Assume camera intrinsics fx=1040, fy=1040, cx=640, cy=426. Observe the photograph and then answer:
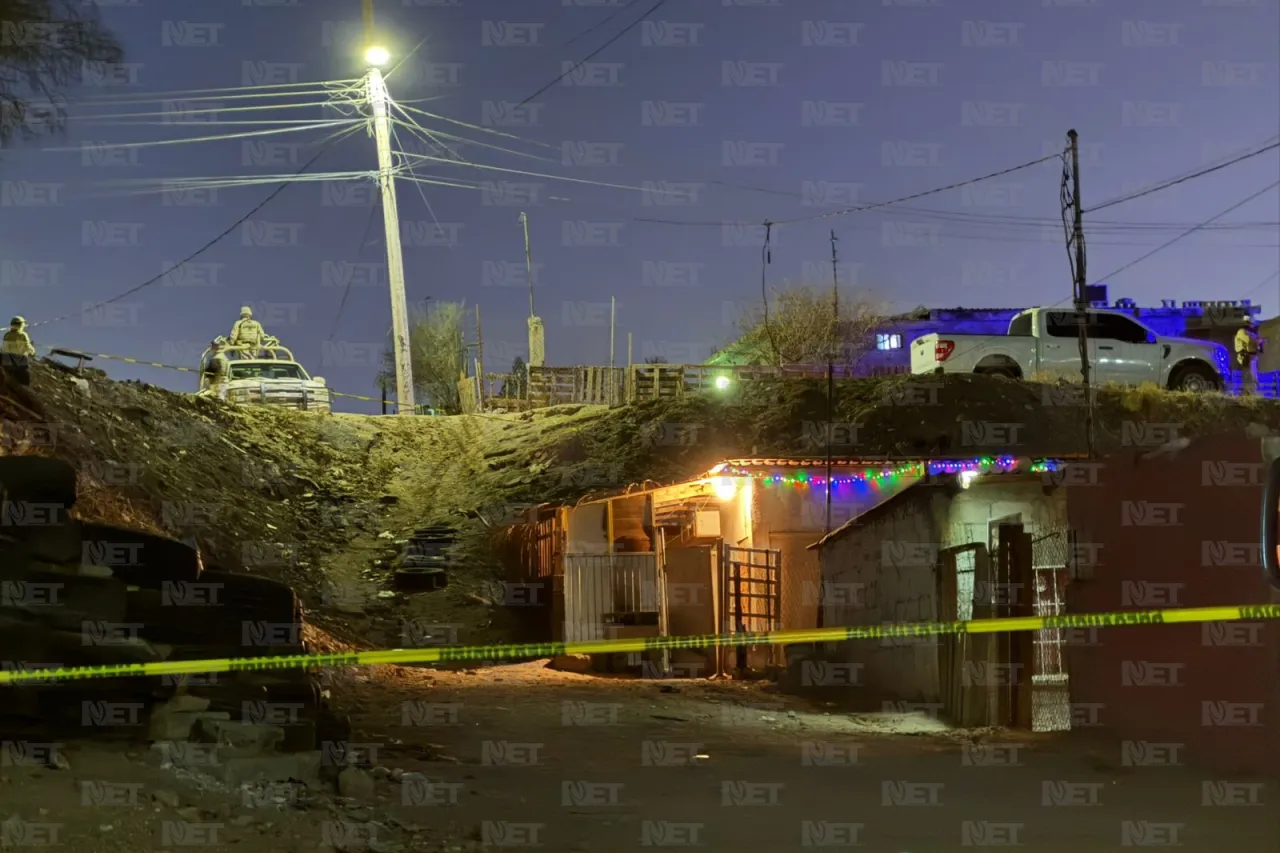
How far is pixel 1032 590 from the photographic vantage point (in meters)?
9.48

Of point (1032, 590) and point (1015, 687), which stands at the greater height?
point (1032, 590)

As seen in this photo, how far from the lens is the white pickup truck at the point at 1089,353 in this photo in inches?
941

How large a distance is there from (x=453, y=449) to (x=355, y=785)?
851 inches

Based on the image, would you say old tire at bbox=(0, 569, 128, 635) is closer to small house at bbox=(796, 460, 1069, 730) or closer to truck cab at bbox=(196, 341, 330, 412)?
small house at bbox=(796, 460, 1069, 730)

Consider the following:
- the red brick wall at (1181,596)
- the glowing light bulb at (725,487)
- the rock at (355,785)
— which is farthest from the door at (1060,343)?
the rock at (355,785)

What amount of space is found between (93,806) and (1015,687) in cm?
777

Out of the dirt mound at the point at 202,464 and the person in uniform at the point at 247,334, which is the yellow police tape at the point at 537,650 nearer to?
the dirt mound at the point at 202,464

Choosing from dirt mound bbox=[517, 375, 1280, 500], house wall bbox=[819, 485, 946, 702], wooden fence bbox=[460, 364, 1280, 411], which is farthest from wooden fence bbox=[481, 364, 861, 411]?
house wall bbox=[819, 485, 946, 702]

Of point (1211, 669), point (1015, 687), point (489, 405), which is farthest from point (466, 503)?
point (1211, 669)

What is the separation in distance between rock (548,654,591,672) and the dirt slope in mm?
2486

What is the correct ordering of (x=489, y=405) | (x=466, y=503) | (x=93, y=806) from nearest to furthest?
(x=93, y=806) → (x=466, y=503) → (x=489, y=405)

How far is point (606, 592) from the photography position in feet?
55.3

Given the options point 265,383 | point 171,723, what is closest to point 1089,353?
point 265,383

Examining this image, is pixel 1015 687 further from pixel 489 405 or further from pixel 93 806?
pixel 489 405
